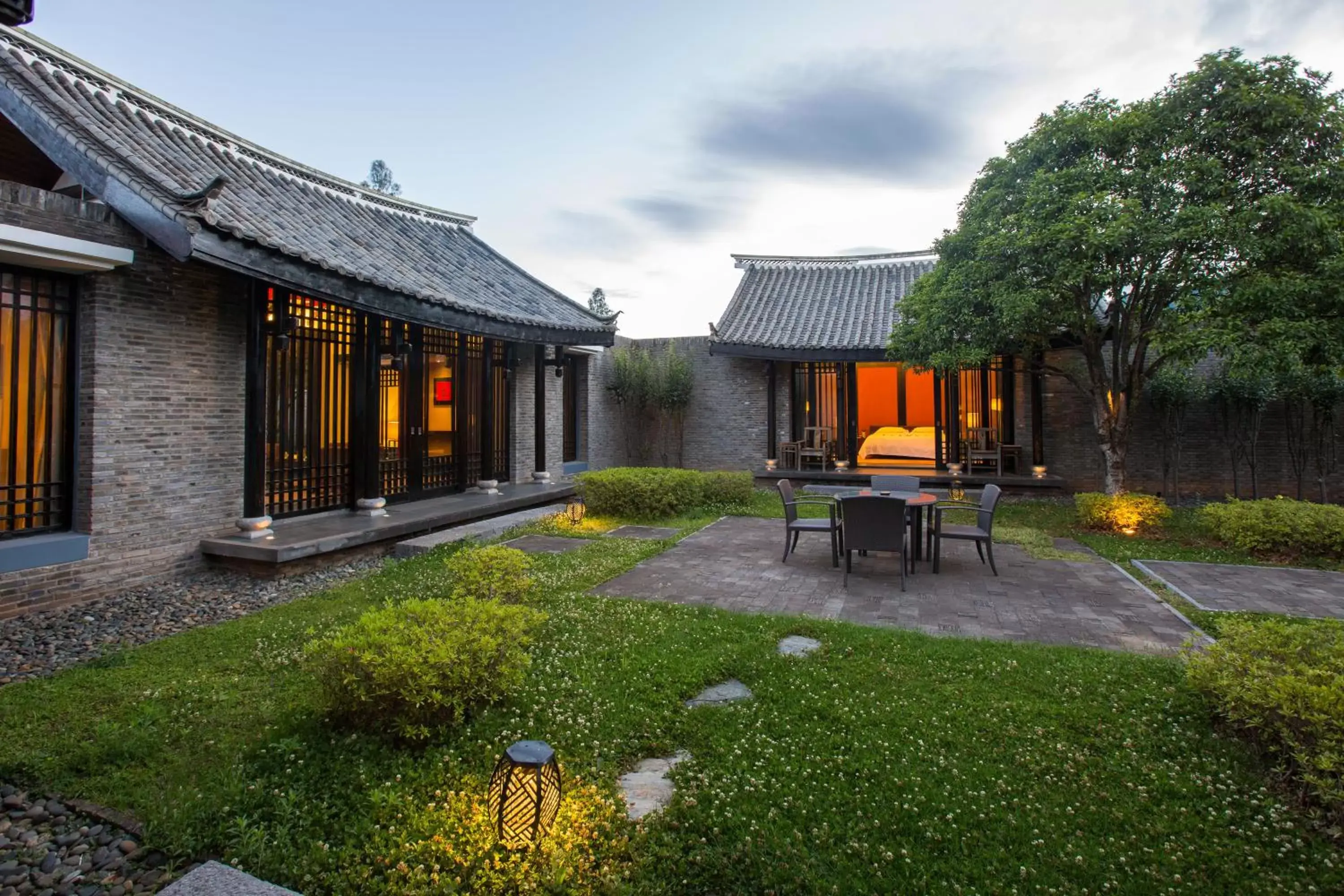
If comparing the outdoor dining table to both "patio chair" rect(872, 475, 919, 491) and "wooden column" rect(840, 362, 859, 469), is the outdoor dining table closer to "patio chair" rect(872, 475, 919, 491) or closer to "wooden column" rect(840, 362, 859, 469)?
"patio chair" rect(872, 475, 919, 491)

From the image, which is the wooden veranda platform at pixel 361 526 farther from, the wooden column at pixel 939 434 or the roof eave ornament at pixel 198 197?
the wooden column at pixel 939 434

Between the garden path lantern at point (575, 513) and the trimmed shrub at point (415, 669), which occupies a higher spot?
the garden path lantern at point (575, 513)

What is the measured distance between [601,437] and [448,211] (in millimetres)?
5712

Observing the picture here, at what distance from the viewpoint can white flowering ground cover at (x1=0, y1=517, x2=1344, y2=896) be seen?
7.21ft

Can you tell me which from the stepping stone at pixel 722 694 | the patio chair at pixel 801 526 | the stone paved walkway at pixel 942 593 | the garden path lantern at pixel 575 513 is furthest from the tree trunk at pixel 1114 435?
the stepping stone at pixel 722 694

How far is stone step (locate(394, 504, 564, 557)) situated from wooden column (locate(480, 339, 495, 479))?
3.72 feet

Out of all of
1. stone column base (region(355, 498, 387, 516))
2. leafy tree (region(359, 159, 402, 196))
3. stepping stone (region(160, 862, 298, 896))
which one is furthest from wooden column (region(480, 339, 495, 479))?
leafy tree (region(359, 159, 402, 196))

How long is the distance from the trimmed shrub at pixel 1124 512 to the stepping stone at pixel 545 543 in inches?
263

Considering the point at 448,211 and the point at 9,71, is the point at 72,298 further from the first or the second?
the point at 448,211

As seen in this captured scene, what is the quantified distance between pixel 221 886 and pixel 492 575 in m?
3.08

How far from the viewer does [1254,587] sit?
235 inches

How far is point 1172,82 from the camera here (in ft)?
26.1

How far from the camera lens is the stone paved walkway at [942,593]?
15.6ft

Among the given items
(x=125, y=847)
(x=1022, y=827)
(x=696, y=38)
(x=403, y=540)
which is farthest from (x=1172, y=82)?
(x=125, y=847)
